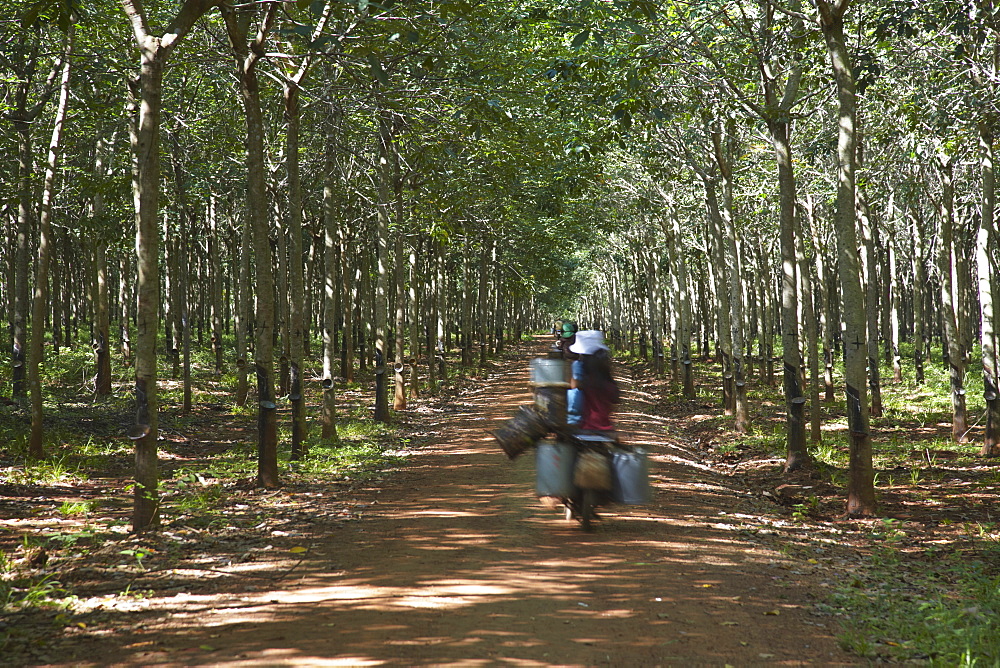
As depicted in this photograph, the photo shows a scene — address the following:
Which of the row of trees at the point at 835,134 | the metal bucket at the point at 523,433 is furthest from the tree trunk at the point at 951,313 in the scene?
the metal bucket at the point at 523,433

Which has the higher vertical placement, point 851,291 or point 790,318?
point 851,291

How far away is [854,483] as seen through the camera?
28.7 feet

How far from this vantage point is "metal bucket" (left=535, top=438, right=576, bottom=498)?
299 inches

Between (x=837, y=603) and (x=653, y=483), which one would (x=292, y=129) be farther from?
(x=837, y=603)

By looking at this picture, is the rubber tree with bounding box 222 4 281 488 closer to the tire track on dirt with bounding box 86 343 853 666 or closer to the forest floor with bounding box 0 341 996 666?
the forest floor with bounding box 0 341 996 666

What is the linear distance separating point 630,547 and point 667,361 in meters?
32.8

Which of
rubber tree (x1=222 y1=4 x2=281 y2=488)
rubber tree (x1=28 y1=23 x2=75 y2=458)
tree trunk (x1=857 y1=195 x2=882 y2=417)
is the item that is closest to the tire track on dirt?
rubber tree (x1=222 y1=4 x2=281 y2=488)

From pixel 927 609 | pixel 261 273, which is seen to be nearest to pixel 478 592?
pixel 927 609

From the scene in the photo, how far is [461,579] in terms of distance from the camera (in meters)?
5.99

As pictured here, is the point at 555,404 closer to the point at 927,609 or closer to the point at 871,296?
the point at 927,609

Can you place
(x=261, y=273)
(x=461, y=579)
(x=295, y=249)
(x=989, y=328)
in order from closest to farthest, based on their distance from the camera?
(x=461, y=579)
(x=261, y=273)
(x=295, y=249)
(x=989, y=328)

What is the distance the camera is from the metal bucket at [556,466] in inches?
299

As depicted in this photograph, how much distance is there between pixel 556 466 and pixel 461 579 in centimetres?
190

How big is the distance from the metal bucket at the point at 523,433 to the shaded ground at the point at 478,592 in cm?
79
